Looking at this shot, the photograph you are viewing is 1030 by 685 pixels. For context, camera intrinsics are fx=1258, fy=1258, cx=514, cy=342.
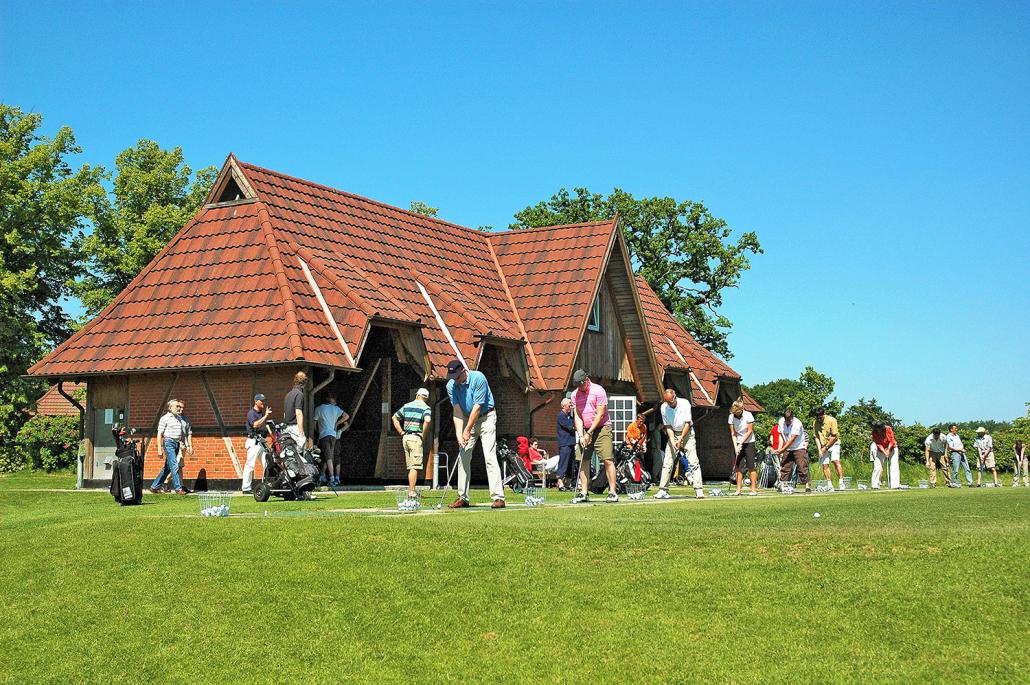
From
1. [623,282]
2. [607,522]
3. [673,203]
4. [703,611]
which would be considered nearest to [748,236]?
[673,203]

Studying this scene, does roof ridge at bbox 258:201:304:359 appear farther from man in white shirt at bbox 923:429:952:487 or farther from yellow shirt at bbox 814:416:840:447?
man in white shirt at bbox 923:429:952:487

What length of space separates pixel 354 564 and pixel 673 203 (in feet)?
143

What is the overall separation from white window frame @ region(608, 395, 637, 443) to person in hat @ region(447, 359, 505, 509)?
15868mm

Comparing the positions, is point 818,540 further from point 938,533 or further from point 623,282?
point 623,282

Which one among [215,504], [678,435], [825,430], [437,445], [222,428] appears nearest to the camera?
[215,504]

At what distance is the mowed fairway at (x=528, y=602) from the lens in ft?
29.2

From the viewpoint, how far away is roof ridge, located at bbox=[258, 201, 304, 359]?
24.8 meters

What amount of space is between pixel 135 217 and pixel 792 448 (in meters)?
Answer: 34.5

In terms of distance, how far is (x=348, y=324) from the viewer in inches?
1043

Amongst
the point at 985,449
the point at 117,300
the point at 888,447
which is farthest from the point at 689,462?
the point at 985,449

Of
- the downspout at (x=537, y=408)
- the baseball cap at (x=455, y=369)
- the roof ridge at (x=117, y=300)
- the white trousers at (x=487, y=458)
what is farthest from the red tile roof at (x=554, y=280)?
the baseball cap at (x=455, y=369)

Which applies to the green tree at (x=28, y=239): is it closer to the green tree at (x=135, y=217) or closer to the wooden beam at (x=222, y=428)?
the green tree at (x=135, y=217)

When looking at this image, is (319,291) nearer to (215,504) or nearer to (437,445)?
(437,445)

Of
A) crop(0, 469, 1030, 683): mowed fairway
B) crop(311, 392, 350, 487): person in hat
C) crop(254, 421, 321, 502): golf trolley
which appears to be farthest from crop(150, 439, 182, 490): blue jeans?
crop(0, 469, 1030, 683): mowed fairway
